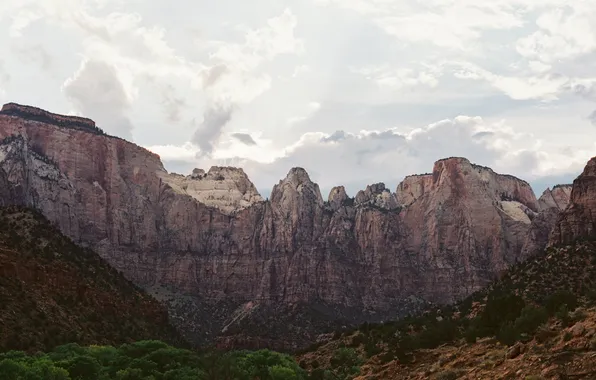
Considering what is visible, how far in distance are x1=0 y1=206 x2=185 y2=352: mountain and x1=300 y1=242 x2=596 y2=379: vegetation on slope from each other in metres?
24.6

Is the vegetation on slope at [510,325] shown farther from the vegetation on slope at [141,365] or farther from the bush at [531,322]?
the vegetation on slope at [141,365]

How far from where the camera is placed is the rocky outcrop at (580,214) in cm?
12606

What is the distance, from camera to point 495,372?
2697 cm

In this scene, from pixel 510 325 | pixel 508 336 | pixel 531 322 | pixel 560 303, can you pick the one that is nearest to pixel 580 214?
pixel 560 303

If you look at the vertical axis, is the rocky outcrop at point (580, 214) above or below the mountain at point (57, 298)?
above

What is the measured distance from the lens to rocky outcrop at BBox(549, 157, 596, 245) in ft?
414

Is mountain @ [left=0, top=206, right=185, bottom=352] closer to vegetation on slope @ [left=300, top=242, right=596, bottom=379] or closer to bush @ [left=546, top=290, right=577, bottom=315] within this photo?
vegetation on slope @ [left=300, top=242, right=596, bottom=379]

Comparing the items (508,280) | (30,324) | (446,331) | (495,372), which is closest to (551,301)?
(446,331)

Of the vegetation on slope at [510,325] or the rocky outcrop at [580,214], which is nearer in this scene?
the vegetation on slope at [510,325]

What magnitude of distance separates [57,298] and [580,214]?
102m

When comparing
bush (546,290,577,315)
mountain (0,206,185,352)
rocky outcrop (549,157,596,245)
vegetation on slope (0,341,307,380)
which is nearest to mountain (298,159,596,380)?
bush (546,290,577,315)

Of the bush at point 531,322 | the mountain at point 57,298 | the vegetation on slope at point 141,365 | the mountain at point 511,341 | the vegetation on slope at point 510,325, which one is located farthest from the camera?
the mountain at point 57,298

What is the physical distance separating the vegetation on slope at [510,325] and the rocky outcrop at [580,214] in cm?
1657

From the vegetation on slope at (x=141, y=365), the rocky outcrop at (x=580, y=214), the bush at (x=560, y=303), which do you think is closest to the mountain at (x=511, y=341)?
the bush at (x=560, y=303)
